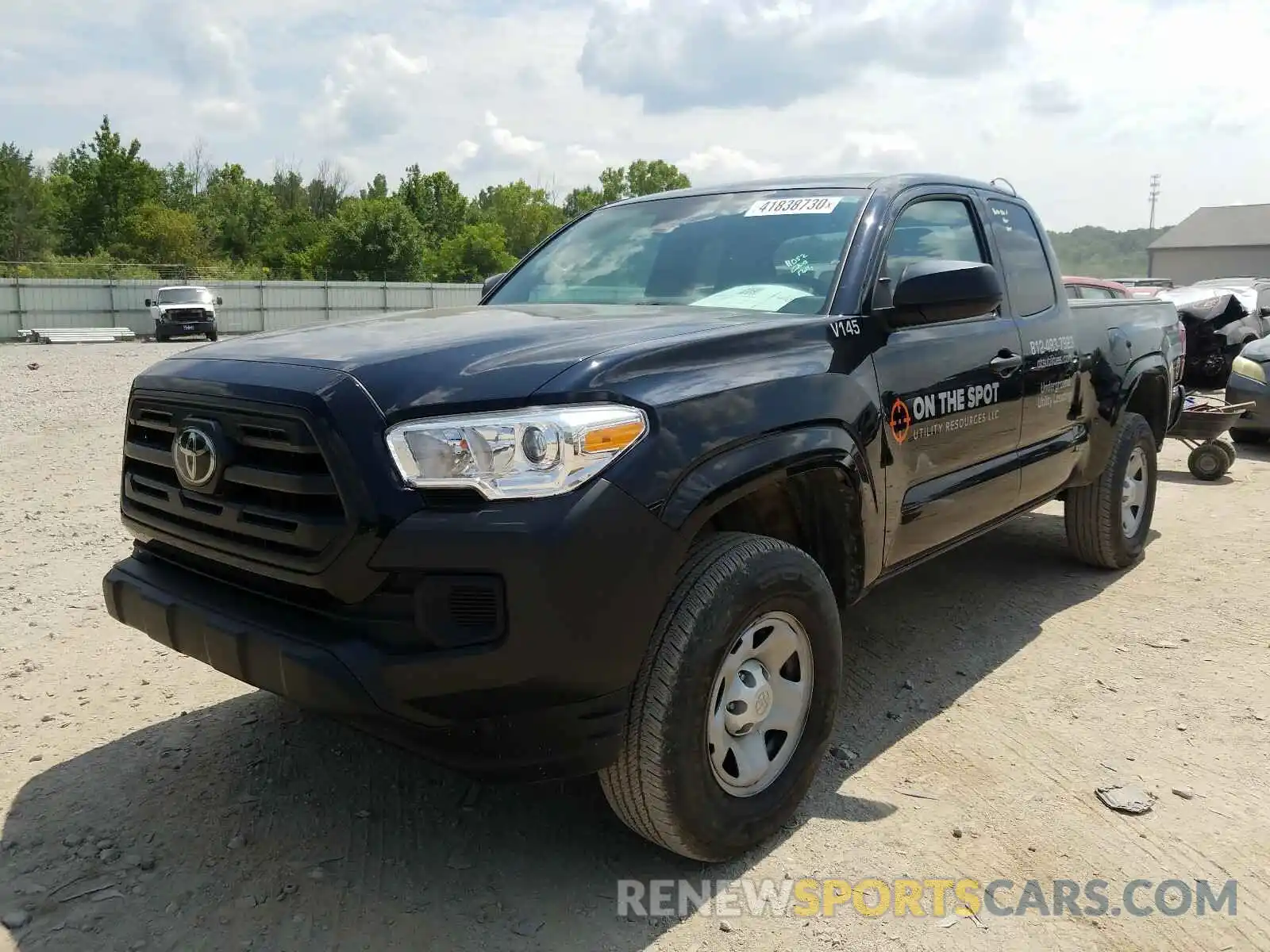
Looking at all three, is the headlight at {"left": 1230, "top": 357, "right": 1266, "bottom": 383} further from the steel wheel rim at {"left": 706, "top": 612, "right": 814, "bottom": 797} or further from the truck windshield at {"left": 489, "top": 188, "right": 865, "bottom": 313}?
the steel wheel rim at {"left": 706, "top": 612, "right": 814, "bottom": 797}

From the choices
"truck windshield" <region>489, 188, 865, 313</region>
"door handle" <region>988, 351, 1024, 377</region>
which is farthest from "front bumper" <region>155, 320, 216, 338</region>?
"door handle" <region>988, 351, 1024, 377</region>

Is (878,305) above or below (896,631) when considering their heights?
above

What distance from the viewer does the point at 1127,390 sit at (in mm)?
5184

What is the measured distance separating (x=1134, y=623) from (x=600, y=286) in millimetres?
3000

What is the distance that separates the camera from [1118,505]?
17.4ft

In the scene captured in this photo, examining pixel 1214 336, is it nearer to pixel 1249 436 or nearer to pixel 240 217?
pixel 1249 436

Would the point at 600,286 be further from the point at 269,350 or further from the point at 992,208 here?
the point at 992,208

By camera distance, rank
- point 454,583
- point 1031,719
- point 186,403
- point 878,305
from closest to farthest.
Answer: point 454,583 < point 186,403 < point 878,305 < point 1031,719

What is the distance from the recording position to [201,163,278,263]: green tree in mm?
63562

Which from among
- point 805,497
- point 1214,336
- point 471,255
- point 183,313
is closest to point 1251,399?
point 1214,336

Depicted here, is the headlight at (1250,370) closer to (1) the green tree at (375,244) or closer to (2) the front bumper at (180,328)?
(2) the front bumper at (180,328)

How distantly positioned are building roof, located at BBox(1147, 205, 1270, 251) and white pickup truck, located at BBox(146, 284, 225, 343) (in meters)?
60.8

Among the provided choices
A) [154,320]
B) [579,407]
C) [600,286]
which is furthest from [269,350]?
[154,320]

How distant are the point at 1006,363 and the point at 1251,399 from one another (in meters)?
7.44
